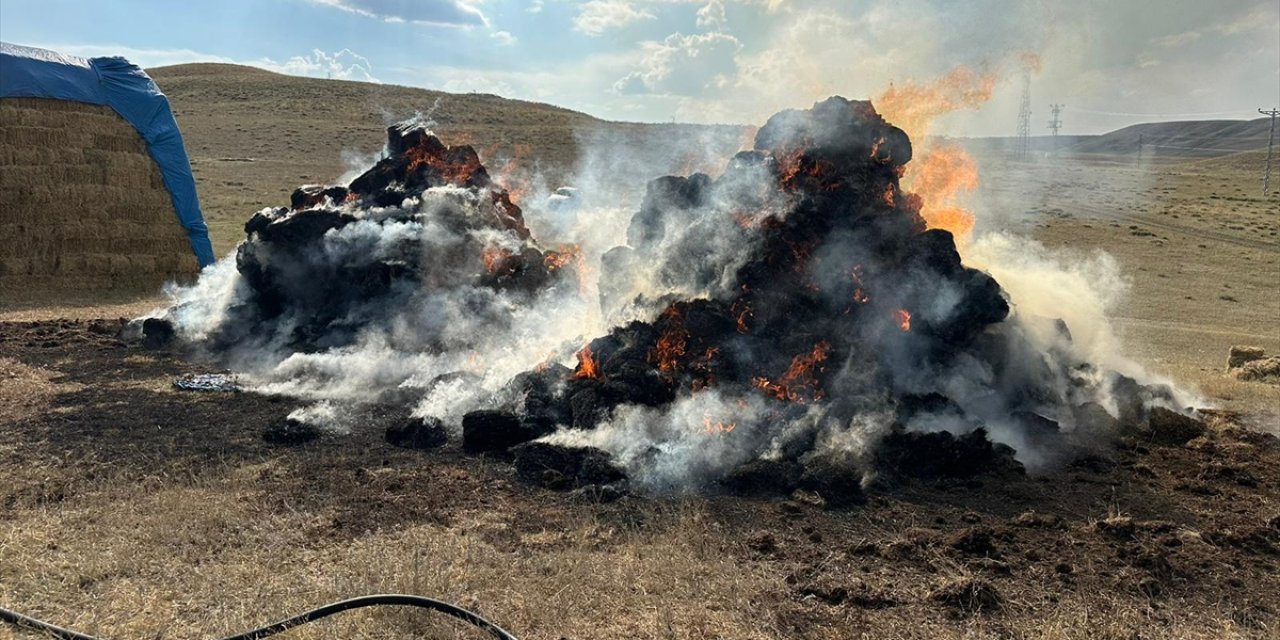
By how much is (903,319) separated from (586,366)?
4.02m

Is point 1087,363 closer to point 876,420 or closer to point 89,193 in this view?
point 876,420

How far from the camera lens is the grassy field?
5539mm

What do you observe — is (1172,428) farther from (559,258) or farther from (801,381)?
(559,258)

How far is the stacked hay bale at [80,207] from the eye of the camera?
19.5 meters

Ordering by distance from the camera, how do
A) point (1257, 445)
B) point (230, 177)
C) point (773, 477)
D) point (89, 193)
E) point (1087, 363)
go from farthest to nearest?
point (230, 177)
point (89, 193)
point (1087, 363)
point (1257, 445)
point (773, 477)

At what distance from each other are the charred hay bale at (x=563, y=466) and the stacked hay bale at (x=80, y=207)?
55.4 ft

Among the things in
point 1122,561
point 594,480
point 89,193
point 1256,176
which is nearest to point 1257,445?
point 1122,561

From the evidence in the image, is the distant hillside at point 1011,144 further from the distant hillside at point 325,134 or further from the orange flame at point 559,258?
the orange flame at point 559,258

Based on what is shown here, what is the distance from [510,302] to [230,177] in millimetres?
36654

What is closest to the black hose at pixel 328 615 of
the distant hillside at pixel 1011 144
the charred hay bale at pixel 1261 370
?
the charred hay bale at pixel 1261 370

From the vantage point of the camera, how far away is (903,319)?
1009 centimetres

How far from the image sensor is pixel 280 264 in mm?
15180

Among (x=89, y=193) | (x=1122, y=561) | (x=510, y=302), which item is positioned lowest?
(x=1122, y=561)

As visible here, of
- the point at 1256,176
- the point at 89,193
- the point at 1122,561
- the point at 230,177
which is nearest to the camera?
the point at 1122,561
